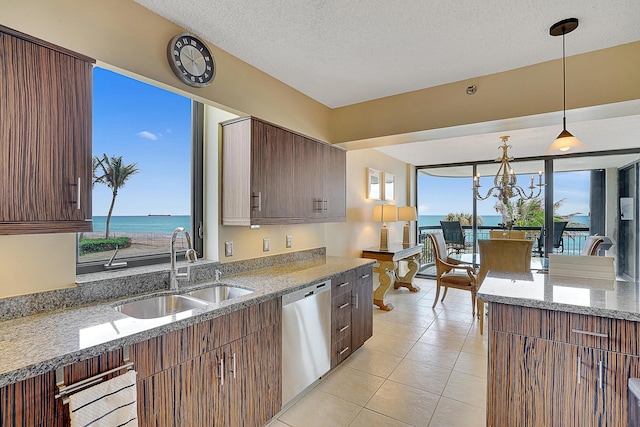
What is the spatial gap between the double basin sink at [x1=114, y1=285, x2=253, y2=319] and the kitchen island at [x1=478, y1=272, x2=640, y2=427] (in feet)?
5.01

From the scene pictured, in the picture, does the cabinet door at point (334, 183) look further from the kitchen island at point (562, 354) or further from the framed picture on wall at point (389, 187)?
the framed picture on wall at point (389, 187)

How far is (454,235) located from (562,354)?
191 inches

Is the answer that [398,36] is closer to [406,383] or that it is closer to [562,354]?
[562,354]

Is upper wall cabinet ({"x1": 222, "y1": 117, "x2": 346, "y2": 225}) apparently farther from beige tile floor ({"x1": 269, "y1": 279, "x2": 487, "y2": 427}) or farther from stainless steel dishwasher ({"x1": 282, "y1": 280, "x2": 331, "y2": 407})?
beige tile floor ({"x1": 269, "y1": 279, "x2": 487, "y2": 427})

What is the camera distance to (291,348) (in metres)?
2.13

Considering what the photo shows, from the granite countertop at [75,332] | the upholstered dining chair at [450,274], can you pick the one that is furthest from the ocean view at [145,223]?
the upholstered dining chair at [450,274]

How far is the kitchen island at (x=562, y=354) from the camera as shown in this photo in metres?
1.42

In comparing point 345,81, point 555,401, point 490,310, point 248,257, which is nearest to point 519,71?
point 345,81

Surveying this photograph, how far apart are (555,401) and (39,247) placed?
2.67 metres

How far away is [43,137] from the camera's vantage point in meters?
1.26

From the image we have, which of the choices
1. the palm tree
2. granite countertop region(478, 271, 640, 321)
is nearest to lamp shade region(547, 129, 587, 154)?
granite countertop region(478, 271, 640, 321)

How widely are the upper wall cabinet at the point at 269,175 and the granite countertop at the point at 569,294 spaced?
1.53 meters

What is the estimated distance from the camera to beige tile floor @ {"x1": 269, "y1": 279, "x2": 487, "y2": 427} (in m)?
2.09

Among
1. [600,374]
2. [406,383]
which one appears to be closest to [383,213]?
[406,383]
